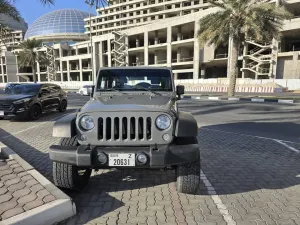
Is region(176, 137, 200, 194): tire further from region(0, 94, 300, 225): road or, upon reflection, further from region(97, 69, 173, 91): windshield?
region(97, 69, 173, 91): windshield

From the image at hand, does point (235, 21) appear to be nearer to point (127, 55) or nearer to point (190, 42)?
point (190, 42)

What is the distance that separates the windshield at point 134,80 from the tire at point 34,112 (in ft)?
22.3

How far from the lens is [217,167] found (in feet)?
16.8

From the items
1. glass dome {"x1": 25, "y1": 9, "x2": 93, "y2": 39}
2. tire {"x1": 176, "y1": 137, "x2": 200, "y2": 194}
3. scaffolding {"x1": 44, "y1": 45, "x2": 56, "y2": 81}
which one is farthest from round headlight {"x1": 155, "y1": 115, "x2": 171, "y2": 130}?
→ glass dome {"x1": 25, "y1": 9, "x2": 93, "y2": 39}

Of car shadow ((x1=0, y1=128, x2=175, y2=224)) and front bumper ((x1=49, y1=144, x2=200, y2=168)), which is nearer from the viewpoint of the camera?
front bumper ((x1=49, y1=144, x2=200, y2=168))

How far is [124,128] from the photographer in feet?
11.1

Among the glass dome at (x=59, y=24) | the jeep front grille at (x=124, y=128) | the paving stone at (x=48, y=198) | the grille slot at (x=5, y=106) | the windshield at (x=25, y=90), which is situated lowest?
the paving stone at (x=48, y=198)

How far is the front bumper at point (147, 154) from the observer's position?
10.7 feet

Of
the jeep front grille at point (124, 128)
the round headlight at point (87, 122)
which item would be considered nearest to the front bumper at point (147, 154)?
the jeep front grille at point (124, 128)

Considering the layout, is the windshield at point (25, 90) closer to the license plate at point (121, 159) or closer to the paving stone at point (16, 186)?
the paving stone at point (16, 186)

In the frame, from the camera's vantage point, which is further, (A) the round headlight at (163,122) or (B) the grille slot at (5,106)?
(B) the grille slot at (5,106)

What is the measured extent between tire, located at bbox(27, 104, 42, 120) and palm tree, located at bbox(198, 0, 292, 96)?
15.7m

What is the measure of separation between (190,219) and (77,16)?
4437 inches

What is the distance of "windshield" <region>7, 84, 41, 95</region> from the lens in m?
11.2
